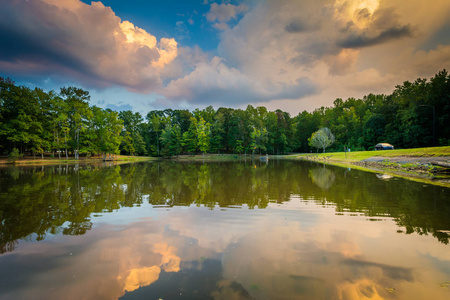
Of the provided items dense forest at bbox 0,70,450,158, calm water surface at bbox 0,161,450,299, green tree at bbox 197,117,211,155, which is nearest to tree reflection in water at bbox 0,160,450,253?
calm water surface at bbox 0,161,450,299

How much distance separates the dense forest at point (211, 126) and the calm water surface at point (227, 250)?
4188 cm

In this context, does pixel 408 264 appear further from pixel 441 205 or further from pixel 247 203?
pixel 441 205

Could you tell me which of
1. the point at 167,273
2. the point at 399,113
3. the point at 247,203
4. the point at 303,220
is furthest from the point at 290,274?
the point at 399,113

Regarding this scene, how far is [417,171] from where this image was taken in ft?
65.0

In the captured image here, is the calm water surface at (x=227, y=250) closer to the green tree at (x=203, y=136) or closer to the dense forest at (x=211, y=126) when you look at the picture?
the dense forest at (x=211, y=126)

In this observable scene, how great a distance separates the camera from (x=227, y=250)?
16.8 ft

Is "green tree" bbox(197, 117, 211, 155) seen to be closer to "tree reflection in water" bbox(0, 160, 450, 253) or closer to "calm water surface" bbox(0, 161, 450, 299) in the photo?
"tree reflection in water" bbox(0, 160, 450, 253)

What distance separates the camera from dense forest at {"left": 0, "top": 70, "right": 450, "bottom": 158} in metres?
43.4

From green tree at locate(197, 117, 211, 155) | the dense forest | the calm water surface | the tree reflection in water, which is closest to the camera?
the calm water surface

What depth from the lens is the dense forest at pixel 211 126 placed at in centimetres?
4341

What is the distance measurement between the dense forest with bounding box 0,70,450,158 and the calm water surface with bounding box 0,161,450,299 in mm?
41882

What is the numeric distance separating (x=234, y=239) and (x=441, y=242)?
5.44m

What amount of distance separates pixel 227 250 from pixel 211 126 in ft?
227

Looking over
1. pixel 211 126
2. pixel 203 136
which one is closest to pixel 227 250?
pixel 203 136
